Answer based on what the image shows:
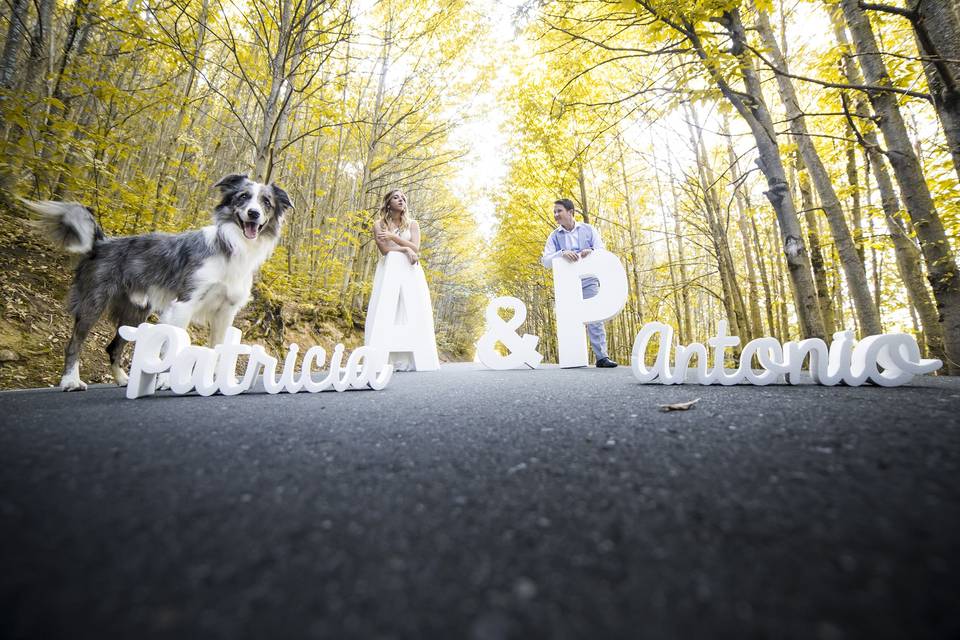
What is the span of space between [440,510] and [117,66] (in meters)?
7.97

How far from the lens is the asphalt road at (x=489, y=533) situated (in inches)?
14.7

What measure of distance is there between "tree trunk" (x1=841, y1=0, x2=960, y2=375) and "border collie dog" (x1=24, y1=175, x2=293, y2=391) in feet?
16.2

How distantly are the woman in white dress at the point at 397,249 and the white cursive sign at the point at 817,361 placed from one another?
3.10 metres

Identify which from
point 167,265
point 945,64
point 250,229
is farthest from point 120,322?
point 945,64

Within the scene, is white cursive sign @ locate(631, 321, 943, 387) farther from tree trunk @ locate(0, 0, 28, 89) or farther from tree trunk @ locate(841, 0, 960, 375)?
tree trunk @ locate(0, 0, 28, 89)

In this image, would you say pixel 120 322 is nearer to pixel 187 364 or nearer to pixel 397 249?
pixel 187 364

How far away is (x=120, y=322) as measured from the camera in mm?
2953

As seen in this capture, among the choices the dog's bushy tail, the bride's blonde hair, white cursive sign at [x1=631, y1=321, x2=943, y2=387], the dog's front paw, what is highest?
the bride's blonde hair

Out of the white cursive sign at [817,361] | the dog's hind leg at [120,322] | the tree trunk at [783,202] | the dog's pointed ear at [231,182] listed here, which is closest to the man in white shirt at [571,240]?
the tree trunk at [783,202]

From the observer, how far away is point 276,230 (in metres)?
3.07

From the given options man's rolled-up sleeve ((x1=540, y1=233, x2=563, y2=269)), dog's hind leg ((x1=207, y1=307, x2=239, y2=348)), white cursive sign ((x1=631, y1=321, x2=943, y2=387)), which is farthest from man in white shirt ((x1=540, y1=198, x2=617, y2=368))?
dog's hind leg ((x1=207, y1=307, x2=239, y2=348))

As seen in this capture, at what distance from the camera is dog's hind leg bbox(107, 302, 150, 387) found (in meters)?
2.78

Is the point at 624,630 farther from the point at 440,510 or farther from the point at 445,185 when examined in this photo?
the point at 445,185

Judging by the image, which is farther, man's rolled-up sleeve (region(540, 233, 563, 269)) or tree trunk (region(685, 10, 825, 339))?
man's rolled-up sleeve (region(540, 233, 563, 269))
